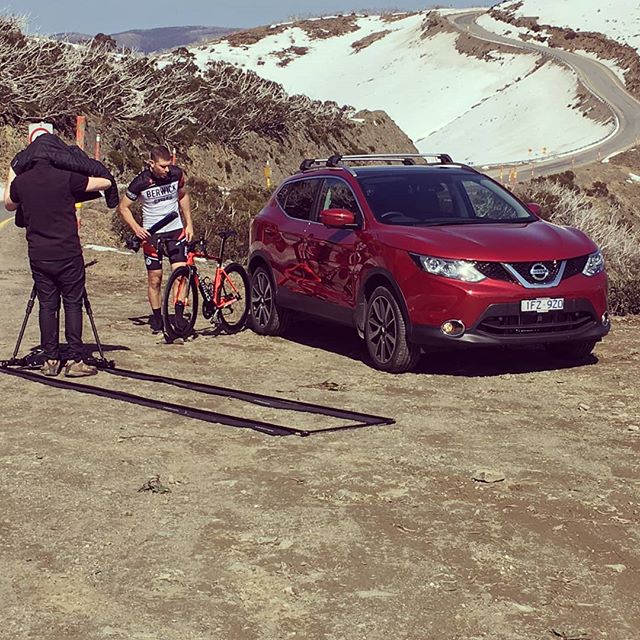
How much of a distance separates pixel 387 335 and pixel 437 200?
59.0 inches

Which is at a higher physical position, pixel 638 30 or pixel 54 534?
pixel 638 30

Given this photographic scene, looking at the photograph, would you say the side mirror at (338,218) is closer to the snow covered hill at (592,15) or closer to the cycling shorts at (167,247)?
the cycling shorts at (167,247)

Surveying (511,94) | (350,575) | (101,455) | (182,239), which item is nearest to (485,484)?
(350,575)

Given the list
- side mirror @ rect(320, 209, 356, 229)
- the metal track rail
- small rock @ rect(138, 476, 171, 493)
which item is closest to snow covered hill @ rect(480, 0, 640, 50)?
side mirror @ rect(320, 209, 356, 229)

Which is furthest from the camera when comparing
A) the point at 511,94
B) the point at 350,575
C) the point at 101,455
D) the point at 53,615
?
the point at 511,94

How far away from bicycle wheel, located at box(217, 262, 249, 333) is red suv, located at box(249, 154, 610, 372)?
480mm

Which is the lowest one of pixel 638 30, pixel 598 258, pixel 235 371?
pixel 235 371

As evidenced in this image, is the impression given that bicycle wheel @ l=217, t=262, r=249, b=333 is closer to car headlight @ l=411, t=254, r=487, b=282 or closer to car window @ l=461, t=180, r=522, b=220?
car window @ l=461, t=180, r=522, b=220

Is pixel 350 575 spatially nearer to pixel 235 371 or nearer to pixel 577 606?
pixel 577 606

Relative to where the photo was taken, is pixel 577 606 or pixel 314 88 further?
pixel 314 88

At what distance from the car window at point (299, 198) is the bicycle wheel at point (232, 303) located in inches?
36.4

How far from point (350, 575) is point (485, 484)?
1.59 meters

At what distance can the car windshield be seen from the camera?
401 inches

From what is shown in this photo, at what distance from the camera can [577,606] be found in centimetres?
462
